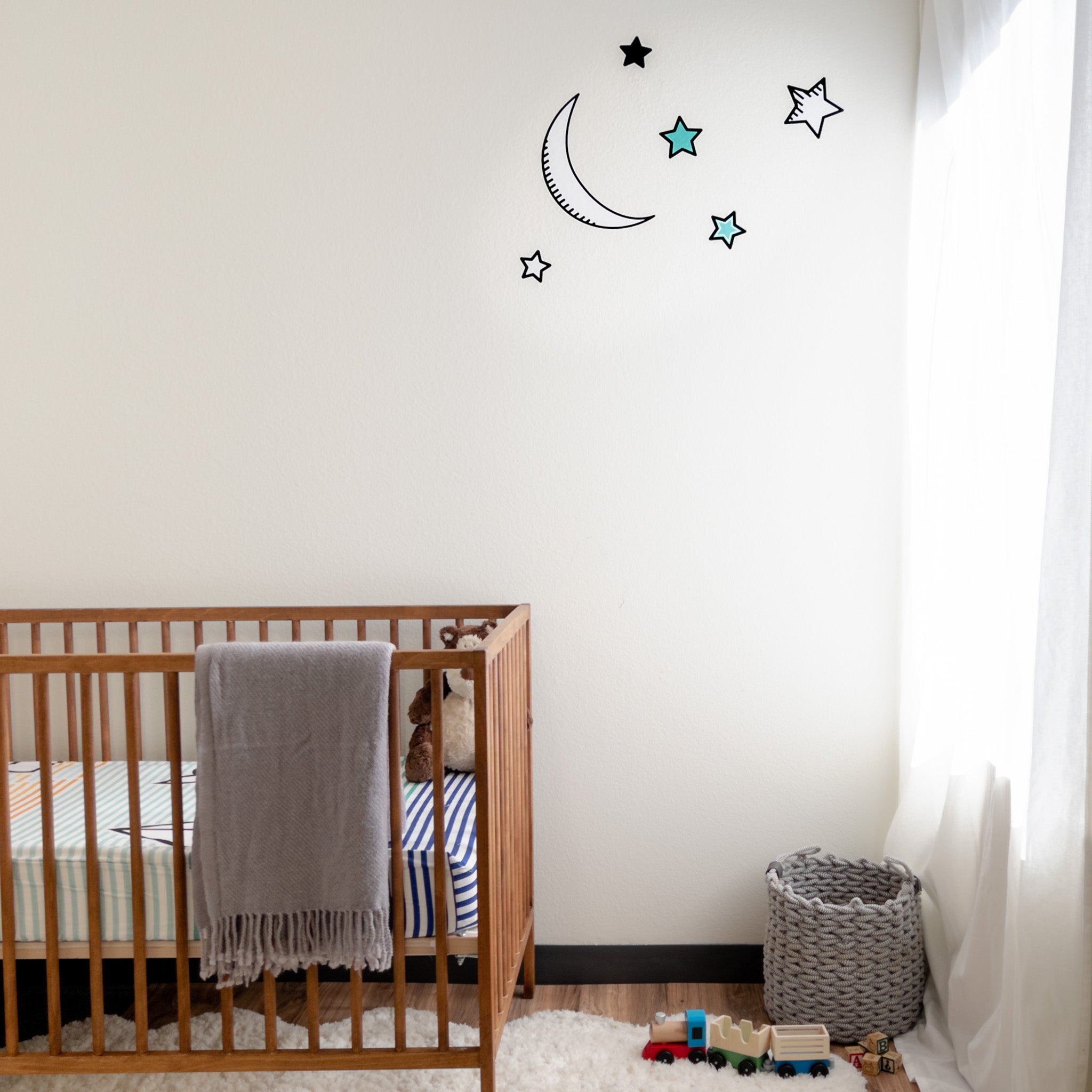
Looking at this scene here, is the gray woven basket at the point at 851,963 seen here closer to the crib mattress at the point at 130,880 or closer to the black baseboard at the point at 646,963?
the black baseboard at the point at 646,963

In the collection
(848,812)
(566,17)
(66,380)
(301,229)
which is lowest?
(848,812)

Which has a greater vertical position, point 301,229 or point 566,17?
point 566,17

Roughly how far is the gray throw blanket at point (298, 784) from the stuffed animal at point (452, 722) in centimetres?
52

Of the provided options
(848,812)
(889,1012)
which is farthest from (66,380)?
(889,1012)

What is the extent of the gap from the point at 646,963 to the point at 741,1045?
0.39 meters

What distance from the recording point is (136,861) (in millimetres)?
1515

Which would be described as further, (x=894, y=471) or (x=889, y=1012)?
(x=894, y=471)

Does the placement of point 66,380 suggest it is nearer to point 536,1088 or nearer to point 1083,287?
point 536,1088

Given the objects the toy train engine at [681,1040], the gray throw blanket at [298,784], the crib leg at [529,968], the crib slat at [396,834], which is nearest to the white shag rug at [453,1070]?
the toy train engine at [681,1040]

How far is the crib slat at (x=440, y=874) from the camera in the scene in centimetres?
145

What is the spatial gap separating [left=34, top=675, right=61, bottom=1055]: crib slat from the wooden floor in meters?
0.49

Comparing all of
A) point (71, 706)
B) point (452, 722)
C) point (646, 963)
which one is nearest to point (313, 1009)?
point (452, 722)

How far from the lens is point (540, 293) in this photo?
2.15 meters

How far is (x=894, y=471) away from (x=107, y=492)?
183 cm
